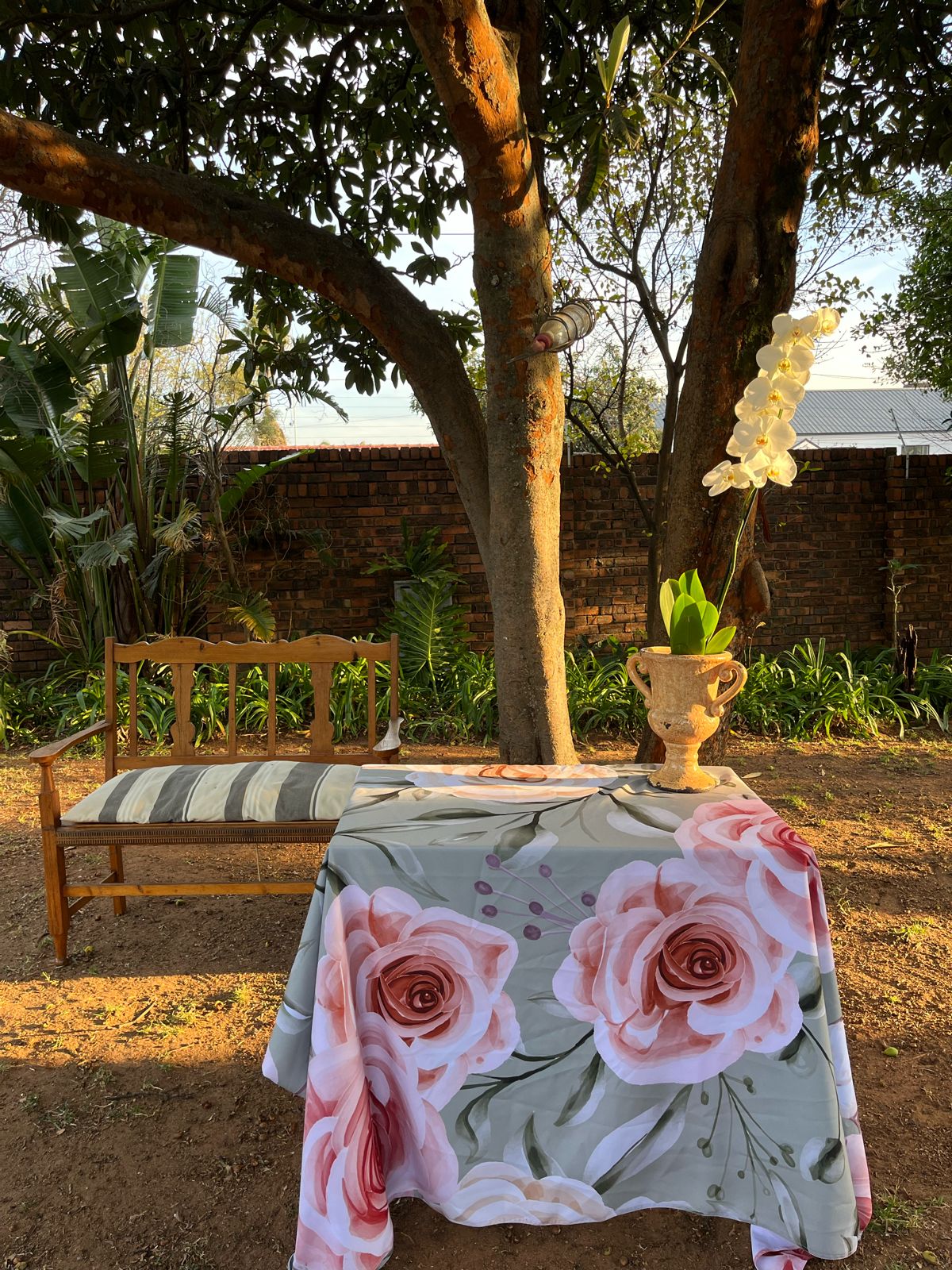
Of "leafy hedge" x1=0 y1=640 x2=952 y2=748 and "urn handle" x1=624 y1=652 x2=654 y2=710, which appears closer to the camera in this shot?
"urn handle" x1=624 y1=652 x2=654 y2=710

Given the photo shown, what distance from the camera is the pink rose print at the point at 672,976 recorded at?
1.73 metres

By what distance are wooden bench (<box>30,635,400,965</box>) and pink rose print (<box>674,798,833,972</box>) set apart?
1.46 m

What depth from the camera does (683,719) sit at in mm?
2008

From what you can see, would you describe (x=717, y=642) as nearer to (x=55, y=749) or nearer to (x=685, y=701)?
(x=685, y=701)

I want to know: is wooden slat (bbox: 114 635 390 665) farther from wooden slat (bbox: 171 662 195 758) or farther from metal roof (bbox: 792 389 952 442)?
metal roof (bbox: 792 389 952 442)

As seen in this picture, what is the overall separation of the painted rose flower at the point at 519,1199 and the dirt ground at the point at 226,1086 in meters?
0.10

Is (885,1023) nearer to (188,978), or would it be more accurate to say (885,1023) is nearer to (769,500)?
(188,978)

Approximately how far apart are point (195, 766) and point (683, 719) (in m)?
1.97

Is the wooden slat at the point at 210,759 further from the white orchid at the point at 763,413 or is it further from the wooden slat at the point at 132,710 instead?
the white orchid at the point at 763,413

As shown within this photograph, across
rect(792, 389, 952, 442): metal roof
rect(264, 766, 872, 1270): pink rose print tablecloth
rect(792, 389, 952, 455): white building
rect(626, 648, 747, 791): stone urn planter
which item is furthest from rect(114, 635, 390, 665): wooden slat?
rect(792, 389, 952, 455): white building

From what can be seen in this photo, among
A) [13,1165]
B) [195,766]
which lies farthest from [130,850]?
[13,1165]

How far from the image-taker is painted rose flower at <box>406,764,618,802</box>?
6.81ft

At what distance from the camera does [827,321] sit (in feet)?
5.62

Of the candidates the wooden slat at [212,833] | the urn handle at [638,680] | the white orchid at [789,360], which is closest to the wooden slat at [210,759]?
the wooden slat at [212,833]
